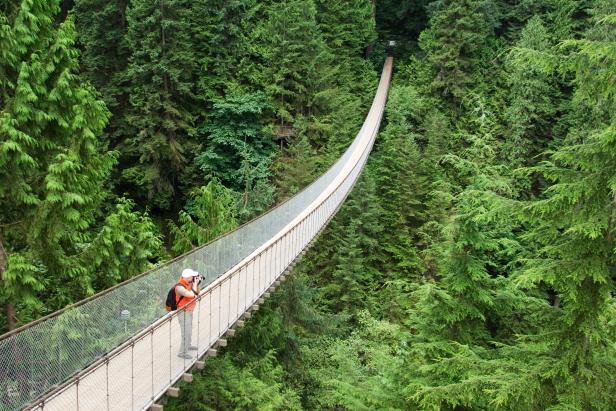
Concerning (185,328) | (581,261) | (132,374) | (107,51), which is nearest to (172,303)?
(185,328)

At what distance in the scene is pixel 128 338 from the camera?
625 cm

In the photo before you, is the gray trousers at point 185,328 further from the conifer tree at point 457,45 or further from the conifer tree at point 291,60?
the conifer tree at point 457,45

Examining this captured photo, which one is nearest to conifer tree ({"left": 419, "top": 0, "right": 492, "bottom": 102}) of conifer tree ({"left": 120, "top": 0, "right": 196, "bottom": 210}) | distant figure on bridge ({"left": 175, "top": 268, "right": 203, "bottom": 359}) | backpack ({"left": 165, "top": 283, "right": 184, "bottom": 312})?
conifer tree ({"left": 120, "top": 0, "right": 196, "bottom": 210})

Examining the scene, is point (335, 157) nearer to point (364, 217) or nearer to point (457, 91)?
point (364, 217)

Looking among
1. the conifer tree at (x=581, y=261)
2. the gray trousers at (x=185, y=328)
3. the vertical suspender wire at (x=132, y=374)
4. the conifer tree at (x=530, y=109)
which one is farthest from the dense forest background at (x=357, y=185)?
the gray trousers at (x=185, y=328)

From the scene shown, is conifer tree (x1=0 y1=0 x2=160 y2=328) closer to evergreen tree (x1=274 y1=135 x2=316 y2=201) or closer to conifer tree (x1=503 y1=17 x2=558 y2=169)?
evergreen tree (x1=274 y1=135 x2=316 y2=201)

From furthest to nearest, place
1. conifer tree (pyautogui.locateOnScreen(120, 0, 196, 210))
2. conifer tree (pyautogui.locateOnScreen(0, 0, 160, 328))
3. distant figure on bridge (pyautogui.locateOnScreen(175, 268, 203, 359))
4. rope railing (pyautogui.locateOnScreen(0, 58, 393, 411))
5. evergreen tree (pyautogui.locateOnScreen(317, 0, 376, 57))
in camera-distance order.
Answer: evergreen tree (pyautogui.locateOnScreen(317, 0, 376, 57)), conifer tree (pyautogui.locateOnScreen(120, 0, 196, 210)), conifer tree (pyautogui.locateOnScreen(0, 0, 160, 328)), distant figure on bridge (pyautogui.locateOnScreen(175, 268, 203, 359)), rope railing (pyautogui.locateOnScreen(0, 58, 393, 411))

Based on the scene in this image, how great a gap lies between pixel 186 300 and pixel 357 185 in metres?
15.3

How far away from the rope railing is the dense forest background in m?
1.52

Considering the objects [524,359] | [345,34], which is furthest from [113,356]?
[345,34]

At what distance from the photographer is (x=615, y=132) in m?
4.55

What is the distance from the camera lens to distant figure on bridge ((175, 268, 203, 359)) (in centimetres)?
627

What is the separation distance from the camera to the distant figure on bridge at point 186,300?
627 centimetres

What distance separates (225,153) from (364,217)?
643 centimetres
